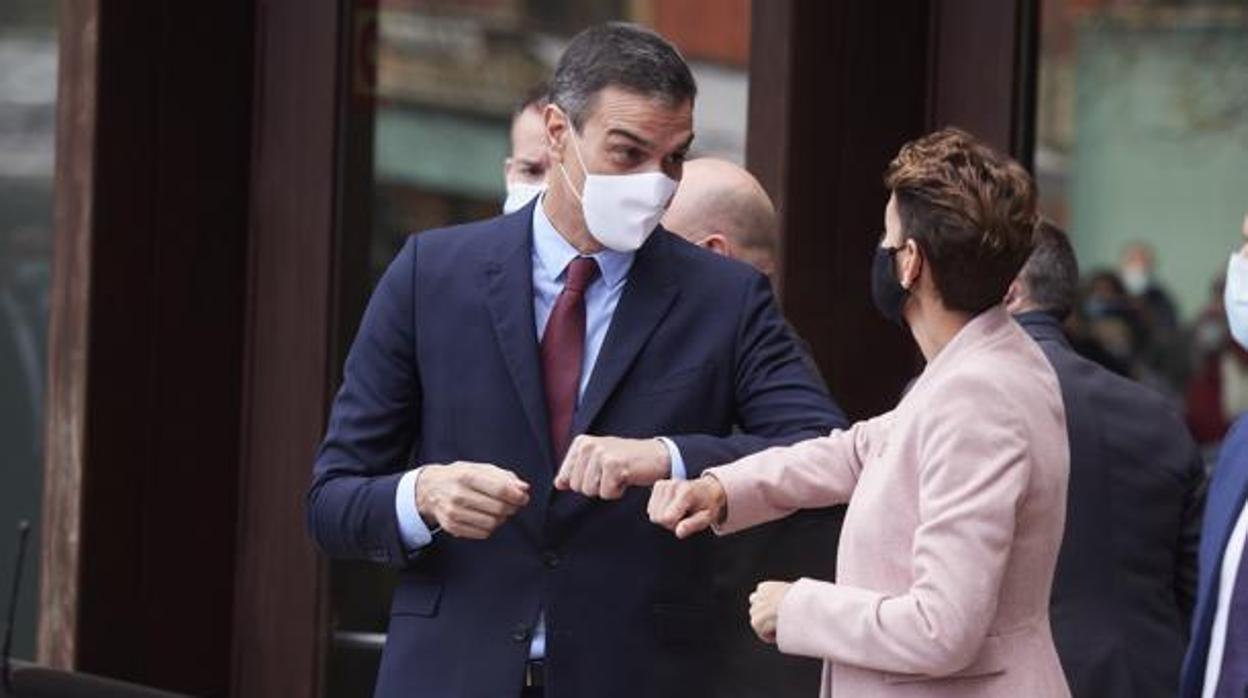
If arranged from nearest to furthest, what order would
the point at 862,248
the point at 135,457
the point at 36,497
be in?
the point at 862,248
the point at 135,457
the point at 36,497

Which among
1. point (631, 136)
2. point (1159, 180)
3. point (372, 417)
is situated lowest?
point (372, 417)

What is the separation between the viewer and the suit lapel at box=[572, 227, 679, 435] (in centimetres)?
388

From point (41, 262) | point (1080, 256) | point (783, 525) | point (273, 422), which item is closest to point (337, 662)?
point (273, 422)

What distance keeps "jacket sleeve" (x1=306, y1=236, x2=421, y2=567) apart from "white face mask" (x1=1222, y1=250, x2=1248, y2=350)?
1.24m

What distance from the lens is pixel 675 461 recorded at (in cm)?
373

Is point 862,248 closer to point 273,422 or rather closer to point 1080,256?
point 273,422

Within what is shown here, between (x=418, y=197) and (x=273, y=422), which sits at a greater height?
(x=418, y=197)

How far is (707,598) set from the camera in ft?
13.0

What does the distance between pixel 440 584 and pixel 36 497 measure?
2960mm

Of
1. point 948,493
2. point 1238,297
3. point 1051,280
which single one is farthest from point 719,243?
point 948,493

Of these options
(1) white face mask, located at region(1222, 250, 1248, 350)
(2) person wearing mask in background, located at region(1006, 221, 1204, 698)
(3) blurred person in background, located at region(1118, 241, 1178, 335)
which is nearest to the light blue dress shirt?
(1) white face mask, located at region(1222, 250, 1248, 350)

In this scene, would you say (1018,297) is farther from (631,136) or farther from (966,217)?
(966,217)

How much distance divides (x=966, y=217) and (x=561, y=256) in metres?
0.76

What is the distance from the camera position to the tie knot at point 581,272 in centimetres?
399
